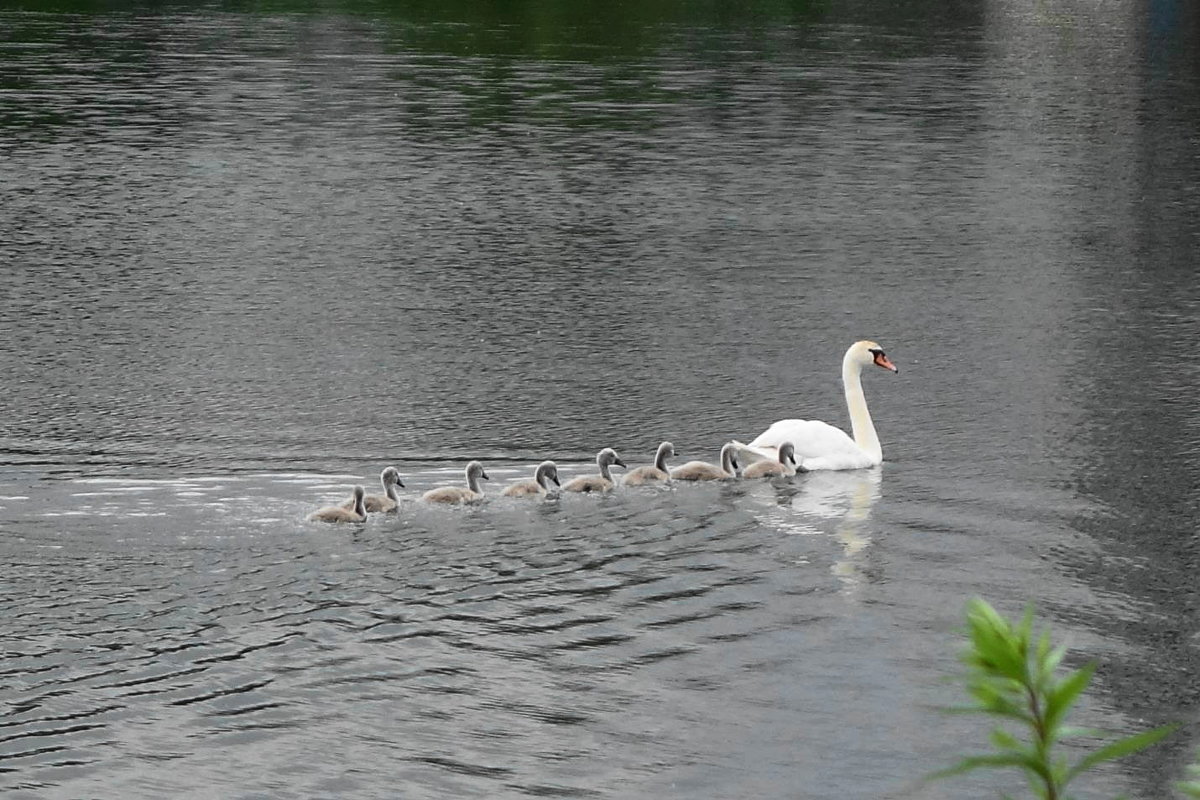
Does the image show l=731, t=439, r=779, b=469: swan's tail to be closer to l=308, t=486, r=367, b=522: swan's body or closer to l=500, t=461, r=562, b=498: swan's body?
l=500, t=461, r=562, b=498: swan's body

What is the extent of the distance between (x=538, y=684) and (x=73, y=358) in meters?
8.02

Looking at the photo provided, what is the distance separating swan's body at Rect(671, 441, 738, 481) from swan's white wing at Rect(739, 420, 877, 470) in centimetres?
26

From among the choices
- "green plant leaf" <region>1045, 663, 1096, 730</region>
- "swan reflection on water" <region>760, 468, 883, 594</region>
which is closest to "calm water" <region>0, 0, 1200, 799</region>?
"swan reflection on water" <region>760, 468, 883, 594</region>

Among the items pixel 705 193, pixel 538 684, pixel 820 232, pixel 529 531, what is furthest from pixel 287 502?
pixel 705 193

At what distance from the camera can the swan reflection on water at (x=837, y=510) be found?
1098cm

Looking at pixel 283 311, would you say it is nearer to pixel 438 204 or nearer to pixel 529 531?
pixel 438 204

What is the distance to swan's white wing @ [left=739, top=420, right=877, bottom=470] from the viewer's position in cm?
1280

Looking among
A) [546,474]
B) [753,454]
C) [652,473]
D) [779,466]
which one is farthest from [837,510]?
[546,474]

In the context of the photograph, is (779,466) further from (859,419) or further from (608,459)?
(608,459)

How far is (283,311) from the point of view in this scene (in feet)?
58.4

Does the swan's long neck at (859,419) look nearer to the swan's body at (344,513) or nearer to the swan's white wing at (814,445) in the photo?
the swan's white wing at (814,445)

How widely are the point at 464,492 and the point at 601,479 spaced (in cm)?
90

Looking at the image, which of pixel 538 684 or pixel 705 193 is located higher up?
pixel 705 193

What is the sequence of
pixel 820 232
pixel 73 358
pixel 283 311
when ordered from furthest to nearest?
pixel 820 232 < pixel 283 311 < pixel 73 358
